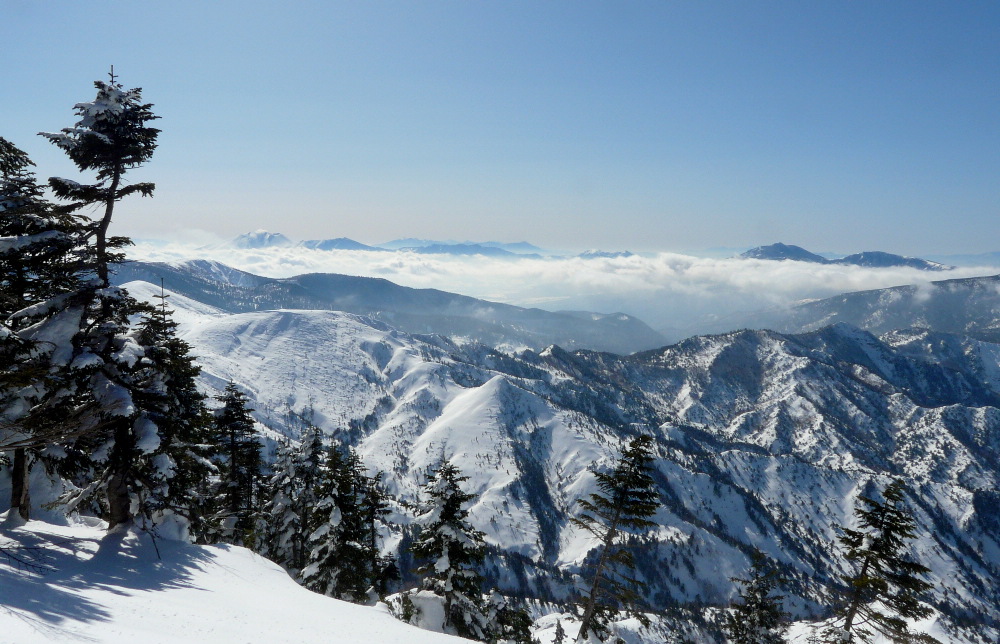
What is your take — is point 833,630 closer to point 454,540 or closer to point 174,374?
point 454,540

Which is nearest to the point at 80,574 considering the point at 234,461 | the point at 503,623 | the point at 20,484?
the point at 20,484

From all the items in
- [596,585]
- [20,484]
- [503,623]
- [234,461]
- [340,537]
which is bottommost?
[503,623]

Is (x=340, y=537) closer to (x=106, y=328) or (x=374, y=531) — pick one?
(x=374, y=531)

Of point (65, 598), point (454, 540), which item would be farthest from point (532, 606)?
point (65, 598)

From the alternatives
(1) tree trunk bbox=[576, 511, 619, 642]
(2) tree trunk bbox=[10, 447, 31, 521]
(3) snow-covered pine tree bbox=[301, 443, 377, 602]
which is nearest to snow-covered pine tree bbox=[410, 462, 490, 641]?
(1) tree trunk bbox=[576, 511, 619, 642]

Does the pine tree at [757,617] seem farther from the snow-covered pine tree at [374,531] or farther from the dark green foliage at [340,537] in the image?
the dark green foliage at [340,537]

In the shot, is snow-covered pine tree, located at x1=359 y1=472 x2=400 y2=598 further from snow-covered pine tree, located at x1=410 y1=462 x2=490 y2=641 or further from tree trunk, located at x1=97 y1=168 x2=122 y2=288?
tree trunk, located at x1=97 y1=168 x2=122 y2=288
